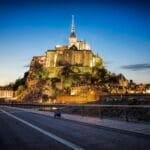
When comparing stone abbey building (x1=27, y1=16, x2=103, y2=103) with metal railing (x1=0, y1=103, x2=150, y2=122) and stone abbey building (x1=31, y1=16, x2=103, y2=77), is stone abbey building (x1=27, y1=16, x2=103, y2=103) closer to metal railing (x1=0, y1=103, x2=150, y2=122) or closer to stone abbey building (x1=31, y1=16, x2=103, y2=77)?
stone abbey building (x1=31, y1=16, x2=103, y2=77)

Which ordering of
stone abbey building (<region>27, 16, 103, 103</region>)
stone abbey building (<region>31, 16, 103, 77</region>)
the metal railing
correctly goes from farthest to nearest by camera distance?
stone abbey building (<region>31, 16, 103, 77</region>) < stone abbey building (<region>27, 16, 103, 103</region>) < the metal railing

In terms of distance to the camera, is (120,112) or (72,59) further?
(72,59)

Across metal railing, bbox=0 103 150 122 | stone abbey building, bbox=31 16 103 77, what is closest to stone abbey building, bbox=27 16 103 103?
stone abbey building, bbox=31 16 103 77

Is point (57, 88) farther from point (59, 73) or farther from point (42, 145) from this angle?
point (42, 145)

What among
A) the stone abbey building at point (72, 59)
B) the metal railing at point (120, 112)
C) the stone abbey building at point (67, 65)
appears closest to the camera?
the metal railing at point (120, 112)

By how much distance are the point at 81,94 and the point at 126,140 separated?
15996 centimetres

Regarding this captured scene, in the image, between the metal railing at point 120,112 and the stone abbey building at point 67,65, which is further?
the stone abbey building at point 67,65

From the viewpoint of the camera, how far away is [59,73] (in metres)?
194

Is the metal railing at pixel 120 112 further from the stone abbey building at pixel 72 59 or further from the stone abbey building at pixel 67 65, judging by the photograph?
the stone abbey building at pixel 72 59

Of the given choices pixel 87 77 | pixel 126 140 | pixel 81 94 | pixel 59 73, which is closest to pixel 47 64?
pixel 59 73

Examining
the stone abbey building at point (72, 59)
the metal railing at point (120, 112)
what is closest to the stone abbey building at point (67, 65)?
the stone abbey building at point (72, 59)

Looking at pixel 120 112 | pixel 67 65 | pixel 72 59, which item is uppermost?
pixel 72 59

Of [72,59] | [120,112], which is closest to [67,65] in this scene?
[72,59]

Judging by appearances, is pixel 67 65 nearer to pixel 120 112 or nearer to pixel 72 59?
pixel 72 59
